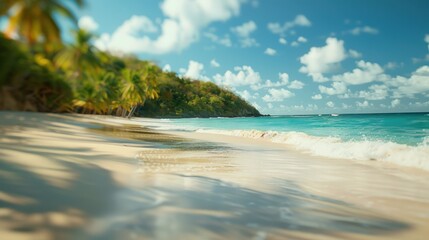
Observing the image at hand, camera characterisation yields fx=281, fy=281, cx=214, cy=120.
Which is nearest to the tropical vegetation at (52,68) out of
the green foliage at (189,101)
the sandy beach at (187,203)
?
the sandy beach at (187,203)

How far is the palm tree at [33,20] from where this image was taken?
1193 centimetres

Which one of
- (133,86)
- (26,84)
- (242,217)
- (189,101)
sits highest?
(189,101)

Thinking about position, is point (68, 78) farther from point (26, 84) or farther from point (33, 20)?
point (33, 20)

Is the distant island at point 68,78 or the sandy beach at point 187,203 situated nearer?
the sandy beach at point 187,203

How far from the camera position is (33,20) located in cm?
1278

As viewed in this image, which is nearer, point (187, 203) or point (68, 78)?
point (187, 203)

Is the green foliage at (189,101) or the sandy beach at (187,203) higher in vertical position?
the green foliage at (189,101)

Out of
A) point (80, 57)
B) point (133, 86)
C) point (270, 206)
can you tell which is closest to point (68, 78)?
point (80, 57)

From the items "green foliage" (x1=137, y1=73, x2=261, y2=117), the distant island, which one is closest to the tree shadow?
the distant island

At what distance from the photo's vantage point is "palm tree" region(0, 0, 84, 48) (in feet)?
39.1

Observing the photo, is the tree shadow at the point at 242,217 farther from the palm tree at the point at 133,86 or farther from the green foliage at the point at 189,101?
the green foliage at the point at 189,101

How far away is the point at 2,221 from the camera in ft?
8.28

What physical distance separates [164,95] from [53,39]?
273ft

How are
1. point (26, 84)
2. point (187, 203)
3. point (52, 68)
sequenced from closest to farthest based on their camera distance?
1. point (187, 203)
2. point (26, 84)
3. point (52, 68)
